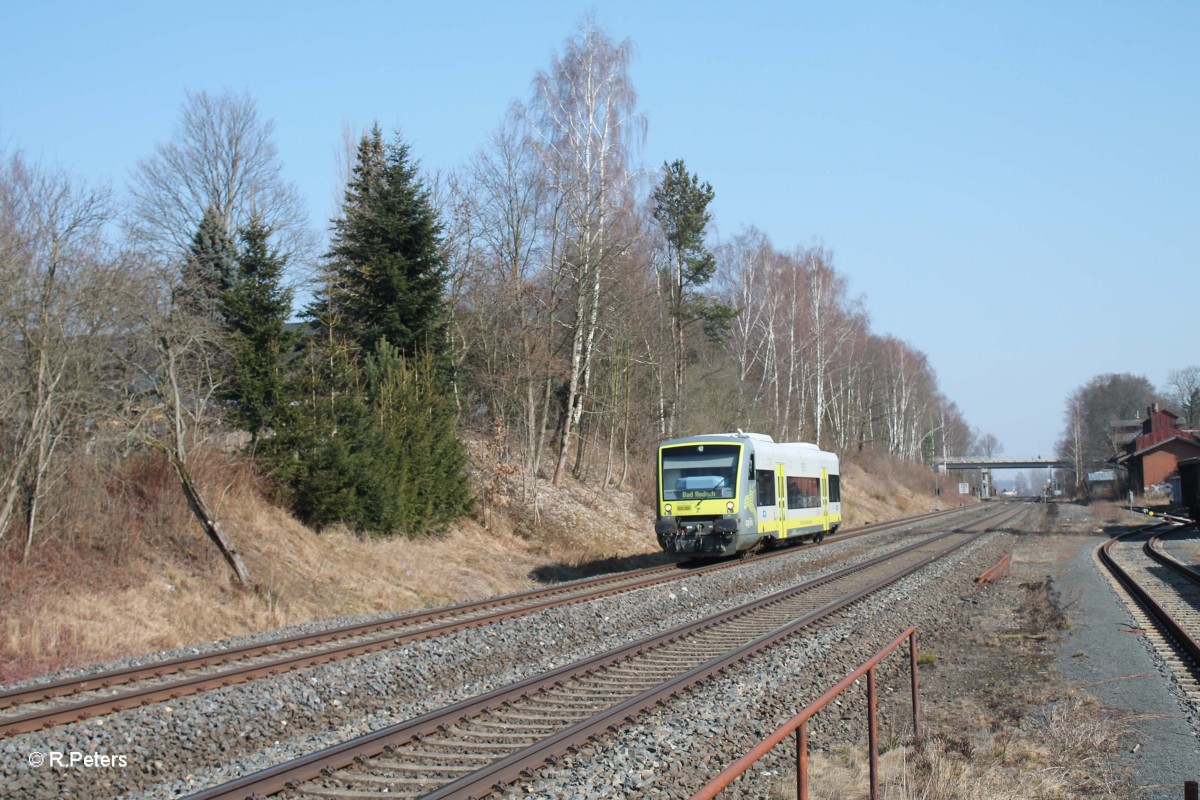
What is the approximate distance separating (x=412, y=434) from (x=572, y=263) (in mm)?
9248

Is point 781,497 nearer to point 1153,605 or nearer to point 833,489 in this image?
point 833,489

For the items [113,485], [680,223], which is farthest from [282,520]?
[680,223]

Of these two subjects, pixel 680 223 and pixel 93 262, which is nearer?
pixel 93 262

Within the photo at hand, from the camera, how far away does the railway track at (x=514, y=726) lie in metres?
6.68

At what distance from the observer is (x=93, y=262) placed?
50.3 feet

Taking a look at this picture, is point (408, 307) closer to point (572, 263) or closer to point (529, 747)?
point (572, 263)

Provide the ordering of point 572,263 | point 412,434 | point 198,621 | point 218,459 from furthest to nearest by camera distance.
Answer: point 572,263
point 412,434
point 218,459
point 198,621

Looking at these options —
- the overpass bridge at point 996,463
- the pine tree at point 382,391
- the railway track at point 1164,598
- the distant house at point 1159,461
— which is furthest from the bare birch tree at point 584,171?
the overpass bridge at point 996,463

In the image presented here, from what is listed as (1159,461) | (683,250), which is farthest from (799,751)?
(1159,461)

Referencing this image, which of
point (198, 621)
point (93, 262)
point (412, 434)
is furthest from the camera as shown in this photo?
point (412, 434)

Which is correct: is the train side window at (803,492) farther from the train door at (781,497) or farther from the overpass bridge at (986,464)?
the overpass bridge at (986,464)

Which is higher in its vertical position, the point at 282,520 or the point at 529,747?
the point at 282,520

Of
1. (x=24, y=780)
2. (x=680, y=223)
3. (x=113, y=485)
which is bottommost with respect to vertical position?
(x=24, y=780)

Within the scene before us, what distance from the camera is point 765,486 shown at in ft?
77.2
